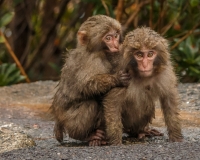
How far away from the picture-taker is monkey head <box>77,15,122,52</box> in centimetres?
786

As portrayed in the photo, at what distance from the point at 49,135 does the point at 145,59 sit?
256cm

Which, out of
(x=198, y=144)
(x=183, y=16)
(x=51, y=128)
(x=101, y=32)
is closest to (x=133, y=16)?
(x=183, y=16)

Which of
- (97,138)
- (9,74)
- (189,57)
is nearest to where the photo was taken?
(97,138)

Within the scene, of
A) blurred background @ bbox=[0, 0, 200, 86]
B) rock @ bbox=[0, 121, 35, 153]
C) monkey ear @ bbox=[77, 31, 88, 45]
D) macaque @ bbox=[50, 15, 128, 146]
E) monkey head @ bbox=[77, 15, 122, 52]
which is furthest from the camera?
blurred background @ bbox=[0, 0, 200, 86]

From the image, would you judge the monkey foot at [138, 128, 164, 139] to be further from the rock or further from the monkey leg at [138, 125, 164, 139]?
the rock

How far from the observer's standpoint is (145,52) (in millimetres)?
7078

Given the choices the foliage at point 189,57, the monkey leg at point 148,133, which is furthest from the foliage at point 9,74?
the monkey leg at point 148,133

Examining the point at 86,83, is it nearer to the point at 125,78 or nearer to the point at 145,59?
the point at 125,78

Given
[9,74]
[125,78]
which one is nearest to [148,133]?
[125,78]

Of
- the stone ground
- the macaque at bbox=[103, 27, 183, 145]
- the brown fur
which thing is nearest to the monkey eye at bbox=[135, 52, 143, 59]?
the macaque at bbox=[103, 27, 183, 145]

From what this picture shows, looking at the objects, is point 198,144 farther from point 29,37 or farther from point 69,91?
point 29,37

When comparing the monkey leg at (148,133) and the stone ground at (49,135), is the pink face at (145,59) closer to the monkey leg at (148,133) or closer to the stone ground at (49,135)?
the stone ground at (49,135)

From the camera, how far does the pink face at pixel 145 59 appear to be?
23.3ft

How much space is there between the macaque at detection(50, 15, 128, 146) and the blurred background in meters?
4.55
